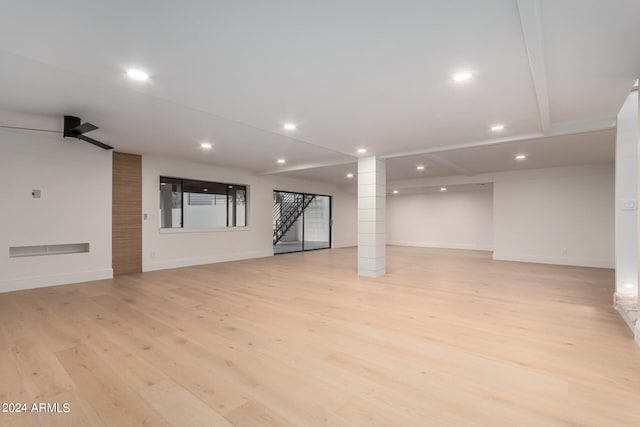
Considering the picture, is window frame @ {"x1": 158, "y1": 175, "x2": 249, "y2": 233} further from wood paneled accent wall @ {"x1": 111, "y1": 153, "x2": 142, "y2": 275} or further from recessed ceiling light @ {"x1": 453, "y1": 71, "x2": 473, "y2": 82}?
recessed ceiling light @ {"x1": 453, "y1": 71, "x2": 473, "y2": 82}

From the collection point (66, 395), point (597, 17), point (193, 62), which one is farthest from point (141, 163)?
point (597, 17)

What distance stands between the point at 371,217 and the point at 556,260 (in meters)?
5.27

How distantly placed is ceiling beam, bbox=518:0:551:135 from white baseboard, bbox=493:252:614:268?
6028 millimetres

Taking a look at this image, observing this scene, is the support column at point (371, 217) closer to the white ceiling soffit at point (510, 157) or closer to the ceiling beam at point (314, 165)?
the ceiling beam at point (314, 165)

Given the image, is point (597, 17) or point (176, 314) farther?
point (176, 314)

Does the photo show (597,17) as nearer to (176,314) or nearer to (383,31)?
(383,31)

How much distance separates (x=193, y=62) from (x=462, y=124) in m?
3.22

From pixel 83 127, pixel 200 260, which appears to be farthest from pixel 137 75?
pixel 200 260

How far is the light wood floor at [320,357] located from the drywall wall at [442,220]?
599 centimetres

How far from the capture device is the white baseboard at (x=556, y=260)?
6.91 meters

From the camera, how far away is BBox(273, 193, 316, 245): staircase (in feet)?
37.8

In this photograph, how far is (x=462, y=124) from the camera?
152 inches

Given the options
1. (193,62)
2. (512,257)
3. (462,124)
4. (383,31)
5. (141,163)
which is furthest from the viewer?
(512,257)

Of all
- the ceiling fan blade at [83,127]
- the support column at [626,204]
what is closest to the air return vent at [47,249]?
the ceiling fan blade at [83,127]
